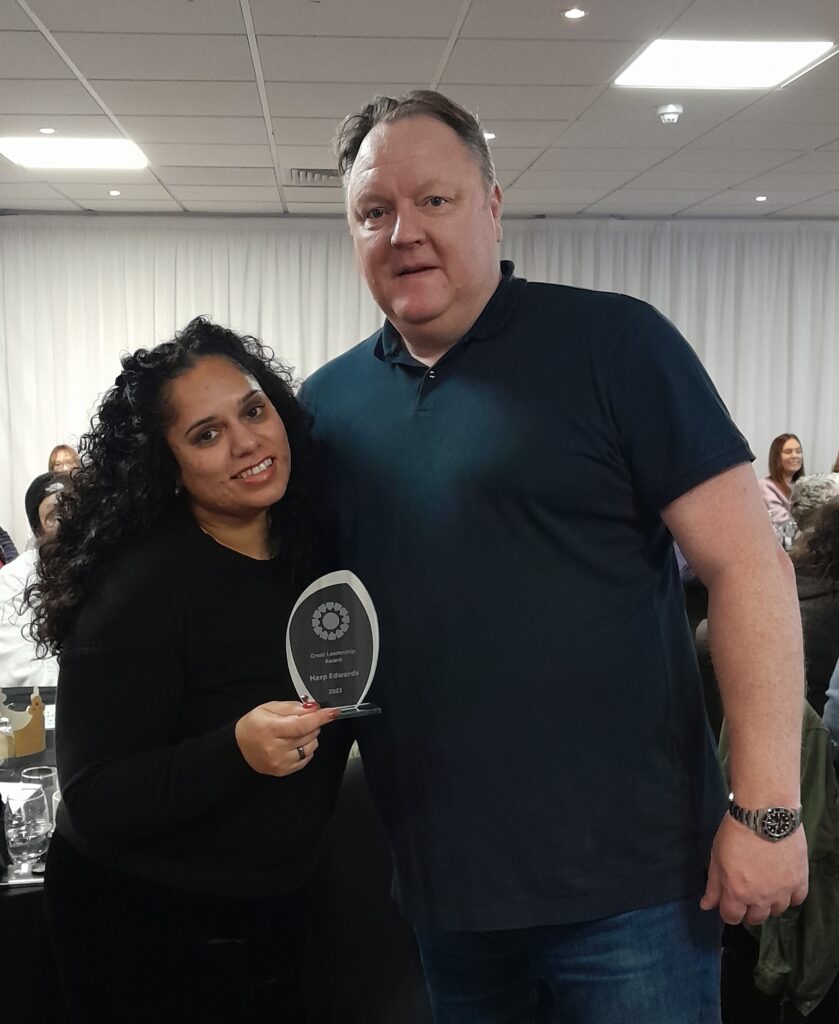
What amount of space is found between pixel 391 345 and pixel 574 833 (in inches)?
28.4

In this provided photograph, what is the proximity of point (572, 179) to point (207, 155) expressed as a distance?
2409 mm

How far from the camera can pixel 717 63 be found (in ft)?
15.4

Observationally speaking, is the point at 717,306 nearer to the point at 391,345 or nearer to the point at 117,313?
the point at 117,313

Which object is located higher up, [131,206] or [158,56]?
[131,206]

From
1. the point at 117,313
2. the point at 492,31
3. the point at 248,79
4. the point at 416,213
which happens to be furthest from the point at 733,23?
the point at 117,313

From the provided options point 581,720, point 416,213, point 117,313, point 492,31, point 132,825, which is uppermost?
point 492,31

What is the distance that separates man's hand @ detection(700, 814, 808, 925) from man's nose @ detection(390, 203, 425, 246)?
0.85 m

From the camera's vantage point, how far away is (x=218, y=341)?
1520 mm

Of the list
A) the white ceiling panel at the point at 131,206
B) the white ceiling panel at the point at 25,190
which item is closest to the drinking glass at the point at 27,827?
the white ceiling panel at the point at 25,190

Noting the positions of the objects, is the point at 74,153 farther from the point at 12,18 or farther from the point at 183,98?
Answer: the point at 12,18

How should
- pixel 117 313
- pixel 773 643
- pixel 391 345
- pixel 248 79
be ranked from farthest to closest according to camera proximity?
pixel 117 313
pixel 248 79
pixel 391 345
pixel 773 643

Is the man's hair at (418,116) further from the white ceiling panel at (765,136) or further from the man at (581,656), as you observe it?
the white ceiling panel at (765,136)

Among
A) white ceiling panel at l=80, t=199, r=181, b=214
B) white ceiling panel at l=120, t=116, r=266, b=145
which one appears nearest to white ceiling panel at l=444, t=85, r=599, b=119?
white ceiling panel at l=120, t=116, r=266, b=145

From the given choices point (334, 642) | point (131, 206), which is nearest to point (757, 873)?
point (334, 642)
